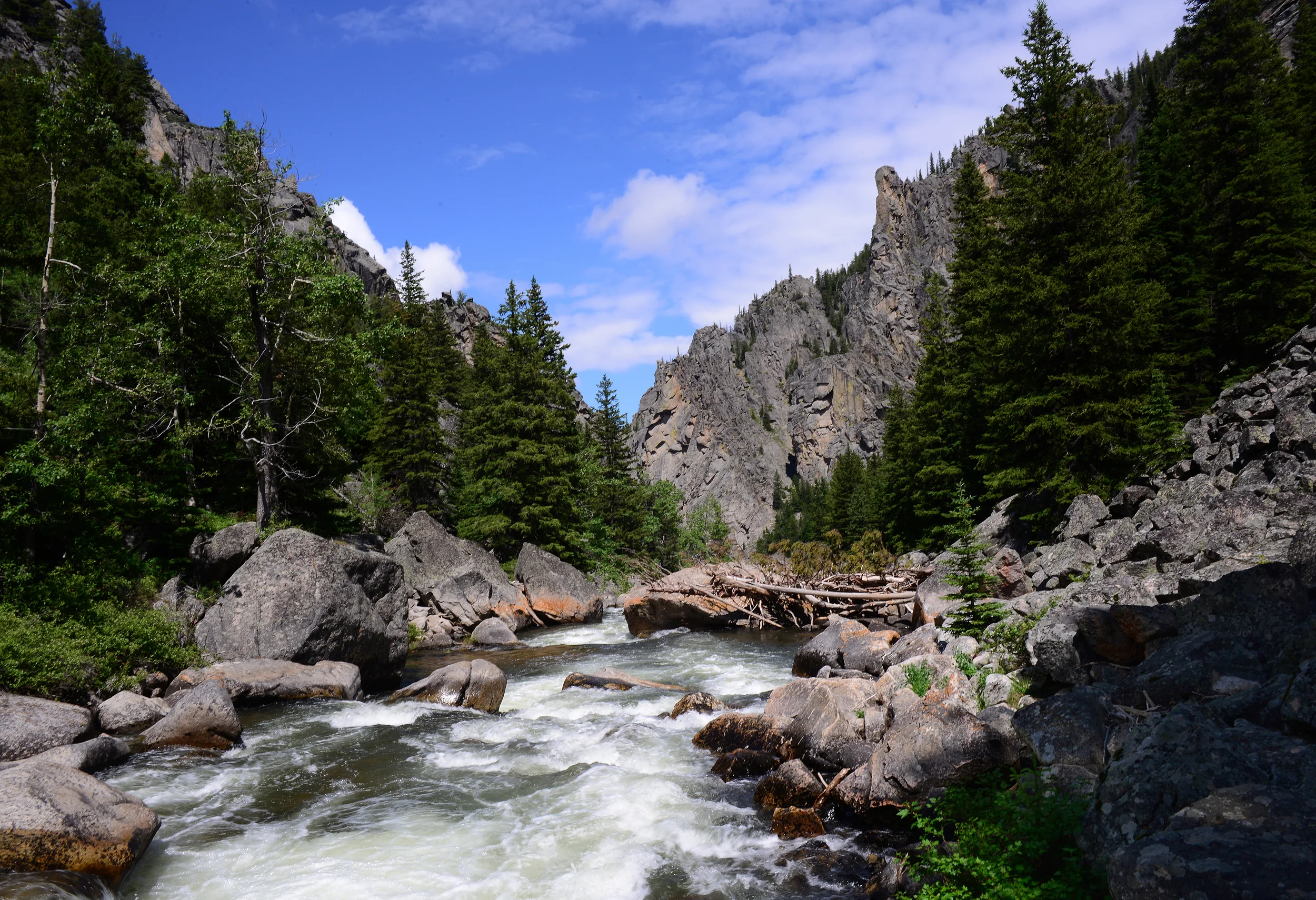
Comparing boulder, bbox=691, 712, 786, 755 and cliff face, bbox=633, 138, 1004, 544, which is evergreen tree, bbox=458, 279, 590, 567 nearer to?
boulder, bbox=691, 712, 786, 755

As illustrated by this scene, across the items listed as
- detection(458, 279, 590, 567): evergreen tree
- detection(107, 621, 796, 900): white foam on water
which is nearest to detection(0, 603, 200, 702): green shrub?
detection(107, 621, 796, 900): white foam on water

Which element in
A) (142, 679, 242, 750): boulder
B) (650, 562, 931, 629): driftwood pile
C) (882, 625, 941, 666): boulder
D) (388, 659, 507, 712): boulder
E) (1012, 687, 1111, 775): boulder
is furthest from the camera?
(650, 562, 931, 629): driftwood pile

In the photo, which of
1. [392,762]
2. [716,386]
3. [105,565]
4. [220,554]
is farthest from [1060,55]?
[716,386]

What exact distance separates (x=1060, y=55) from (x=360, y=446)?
120 ft

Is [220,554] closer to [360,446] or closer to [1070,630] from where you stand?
[1070,630]

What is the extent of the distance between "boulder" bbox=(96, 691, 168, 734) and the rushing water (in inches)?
55.8

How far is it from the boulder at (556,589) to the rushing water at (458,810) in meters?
→ 13.3

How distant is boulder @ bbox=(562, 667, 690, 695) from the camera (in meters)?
14.1

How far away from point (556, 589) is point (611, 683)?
1296 cm

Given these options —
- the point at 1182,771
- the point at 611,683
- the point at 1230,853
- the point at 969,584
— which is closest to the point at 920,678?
the point at 969,584

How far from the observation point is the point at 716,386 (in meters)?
161

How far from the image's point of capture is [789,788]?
26.3 ft

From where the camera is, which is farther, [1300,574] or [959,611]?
[959,611]

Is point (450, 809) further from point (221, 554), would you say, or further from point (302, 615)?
point (221, 554)
